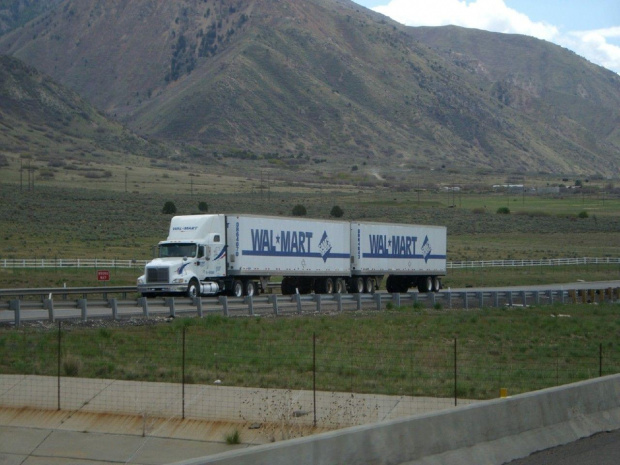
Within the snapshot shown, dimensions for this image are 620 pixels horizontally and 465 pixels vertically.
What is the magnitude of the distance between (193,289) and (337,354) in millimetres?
18883

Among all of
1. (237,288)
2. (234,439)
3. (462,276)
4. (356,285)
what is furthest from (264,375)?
(462,276)

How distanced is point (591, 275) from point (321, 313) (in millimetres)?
39200

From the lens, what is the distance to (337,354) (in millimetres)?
20328

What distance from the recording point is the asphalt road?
11602 millimetres

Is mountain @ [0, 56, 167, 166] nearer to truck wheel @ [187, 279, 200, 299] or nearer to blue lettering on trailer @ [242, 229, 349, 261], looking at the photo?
blue lettering on trailer @ [242, 229, 349, 261]

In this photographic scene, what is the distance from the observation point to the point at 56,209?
9494 centimetres

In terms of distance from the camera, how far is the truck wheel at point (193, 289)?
38.2m

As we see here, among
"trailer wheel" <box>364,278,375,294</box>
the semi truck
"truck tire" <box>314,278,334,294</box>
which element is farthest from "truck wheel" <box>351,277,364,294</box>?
"truck tire" <box>314,278,334,294</box>

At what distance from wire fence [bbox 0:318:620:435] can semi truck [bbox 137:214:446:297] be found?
51.9ft

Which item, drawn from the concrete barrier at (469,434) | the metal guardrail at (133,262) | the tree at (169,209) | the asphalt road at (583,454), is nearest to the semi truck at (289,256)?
the metal guardrail at (133,262)

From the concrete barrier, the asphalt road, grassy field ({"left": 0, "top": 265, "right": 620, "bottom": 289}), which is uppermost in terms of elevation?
the concrete barrier

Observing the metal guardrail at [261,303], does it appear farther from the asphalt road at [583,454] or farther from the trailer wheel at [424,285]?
the asphalt road at [583,454]

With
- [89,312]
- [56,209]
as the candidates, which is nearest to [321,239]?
[89,312]

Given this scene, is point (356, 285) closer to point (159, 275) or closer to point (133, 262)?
point (159, 275)
